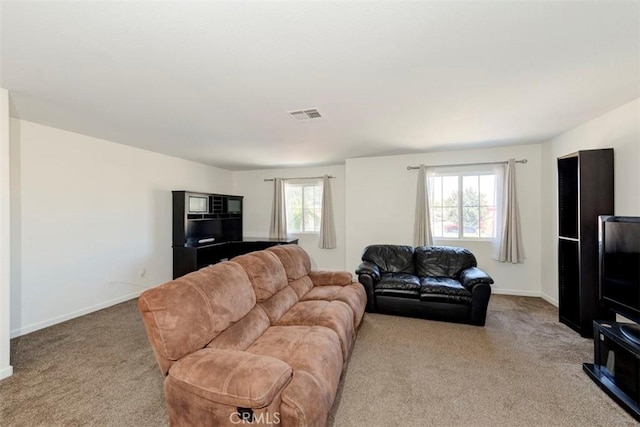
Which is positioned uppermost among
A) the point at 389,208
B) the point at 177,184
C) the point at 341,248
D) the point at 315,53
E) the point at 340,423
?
the point at 315,53

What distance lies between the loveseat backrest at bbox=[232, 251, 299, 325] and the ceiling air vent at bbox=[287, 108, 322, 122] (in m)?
1.47

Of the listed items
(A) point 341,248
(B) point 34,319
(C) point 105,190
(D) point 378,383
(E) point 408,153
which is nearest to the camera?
(D) point 378,383

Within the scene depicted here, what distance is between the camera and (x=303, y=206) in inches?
247

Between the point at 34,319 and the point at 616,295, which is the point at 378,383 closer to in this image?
the point at 616,295

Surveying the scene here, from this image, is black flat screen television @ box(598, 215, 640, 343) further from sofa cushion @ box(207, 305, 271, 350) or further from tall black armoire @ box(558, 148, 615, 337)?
sofa cushion @ box(207, 305, 271, 350)

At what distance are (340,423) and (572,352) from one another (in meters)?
2.44

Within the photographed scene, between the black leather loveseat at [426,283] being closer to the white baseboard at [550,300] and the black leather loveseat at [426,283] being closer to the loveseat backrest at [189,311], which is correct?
the white baseboard at [550,300]

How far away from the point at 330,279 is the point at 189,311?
6.60ft

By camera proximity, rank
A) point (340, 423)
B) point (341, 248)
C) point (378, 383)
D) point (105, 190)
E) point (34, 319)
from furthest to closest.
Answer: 1. point (341, 248)
2. point (105, 190)
3. point (34, 319)
4. point (378, 383)
5. point (340, 423)

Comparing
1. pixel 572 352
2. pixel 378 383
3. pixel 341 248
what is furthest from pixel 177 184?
pixel 572 352

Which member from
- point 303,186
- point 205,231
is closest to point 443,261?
point 303,186

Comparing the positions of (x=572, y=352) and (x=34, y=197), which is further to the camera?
(x=34, y=197)

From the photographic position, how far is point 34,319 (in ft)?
10.5

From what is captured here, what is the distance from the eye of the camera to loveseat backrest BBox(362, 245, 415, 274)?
4121 mm
